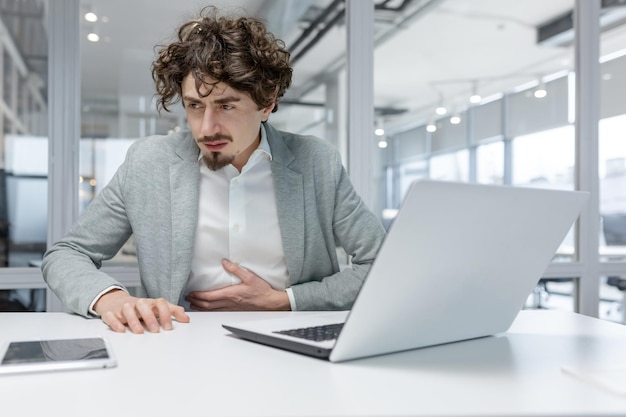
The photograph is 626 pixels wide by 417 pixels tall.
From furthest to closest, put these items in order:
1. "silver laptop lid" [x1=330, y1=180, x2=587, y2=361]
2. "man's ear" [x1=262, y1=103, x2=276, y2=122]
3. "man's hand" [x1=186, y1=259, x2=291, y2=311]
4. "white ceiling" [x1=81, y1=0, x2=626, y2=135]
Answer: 1. "white ceiling" [x1=81, y1=0, x2=626, y2=135]
2. "man's ear" [x1=262, y1=103, x2=276, y2=122]
3. "man's hand" [x1=186, y1=259, x2=291, y2=311]
4. "silver laptop lid" [x1=330, y1=180, x2=587, y2=361]

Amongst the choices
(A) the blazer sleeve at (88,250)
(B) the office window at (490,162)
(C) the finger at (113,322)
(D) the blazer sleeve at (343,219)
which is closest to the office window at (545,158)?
(B) the office window at (490,162)

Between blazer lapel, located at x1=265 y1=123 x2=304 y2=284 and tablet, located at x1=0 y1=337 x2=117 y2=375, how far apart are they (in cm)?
74

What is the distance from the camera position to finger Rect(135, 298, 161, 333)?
1038 millimetres

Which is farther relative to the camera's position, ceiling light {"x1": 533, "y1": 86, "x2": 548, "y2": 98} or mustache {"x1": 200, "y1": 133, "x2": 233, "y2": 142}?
ceiling light {"x1": 533, "y1": 86, "x2": 548, "y2": 98}

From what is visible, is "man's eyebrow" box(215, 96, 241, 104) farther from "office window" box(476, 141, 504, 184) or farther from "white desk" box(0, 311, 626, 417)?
"office window" box(476, 141, 504, 184)

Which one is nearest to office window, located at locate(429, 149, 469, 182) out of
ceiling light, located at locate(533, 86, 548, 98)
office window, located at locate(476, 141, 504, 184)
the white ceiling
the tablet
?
office window, located at locate(476, 141, 504, 184)

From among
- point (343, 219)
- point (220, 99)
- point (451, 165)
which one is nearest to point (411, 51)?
point (451, 165)

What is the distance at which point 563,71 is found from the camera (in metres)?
3.17

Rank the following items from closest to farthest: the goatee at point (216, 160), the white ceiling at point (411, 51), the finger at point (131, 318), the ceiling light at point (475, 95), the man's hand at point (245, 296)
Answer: the finger at point (131, 318) < the man's hand at point (245, 296) < the goatee at point (216, 160) < the white ceiling at point (411, 51) < the ceiling light at point (475, 95)

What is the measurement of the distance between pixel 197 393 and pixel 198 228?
3.22ft

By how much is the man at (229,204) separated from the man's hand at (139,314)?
350mm

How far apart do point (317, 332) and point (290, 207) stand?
0.73m

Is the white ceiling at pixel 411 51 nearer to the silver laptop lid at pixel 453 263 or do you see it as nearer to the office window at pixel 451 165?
the office window at pixel 451 165

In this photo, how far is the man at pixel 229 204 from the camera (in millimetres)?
1535
